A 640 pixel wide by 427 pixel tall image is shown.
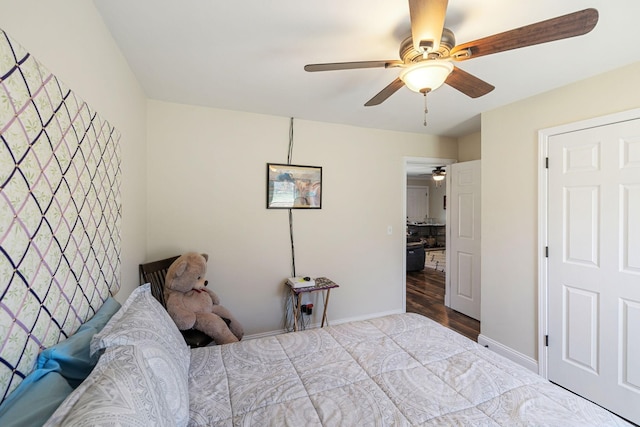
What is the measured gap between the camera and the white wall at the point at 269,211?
8.40ft

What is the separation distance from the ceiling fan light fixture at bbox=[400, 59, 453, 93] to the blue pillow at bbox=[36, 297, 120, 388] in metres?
1.77

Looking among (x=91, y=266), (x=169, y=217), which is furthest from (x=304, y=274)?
(x=91, y=266)

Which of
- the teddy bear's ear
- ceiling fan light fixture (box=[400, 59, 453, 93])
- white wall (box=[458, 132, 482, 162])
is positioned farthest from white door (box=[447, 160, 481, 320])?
the teddy bear's ear

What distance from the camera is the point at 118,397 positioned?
69 centimetres

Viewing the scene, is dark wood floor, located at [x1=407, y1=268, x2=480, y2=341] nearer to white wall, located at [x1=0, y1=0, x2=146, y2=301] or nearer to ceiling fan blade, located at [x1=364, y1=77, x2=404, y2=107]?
ceiling fan blade, located at [x1=364, y1=77, x2=404, y2=107]

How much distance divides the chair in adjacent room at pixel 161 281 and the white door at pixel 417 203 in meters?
7.79

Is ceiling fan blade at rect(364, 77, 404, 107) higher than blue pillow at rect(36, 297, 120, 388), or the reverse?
ceiling fan blade at rect(364, 77, 404, 107)

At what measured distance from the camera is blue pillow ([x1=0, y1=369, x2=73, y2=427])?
66cm

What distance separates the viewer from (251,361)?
145 cm

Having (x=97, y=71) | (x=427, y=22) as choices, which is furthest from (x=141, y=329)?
(x=427, y=22)

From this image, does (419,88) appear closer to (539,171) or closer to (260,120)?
(539,171)

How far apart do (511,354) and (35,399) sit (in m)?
3.19

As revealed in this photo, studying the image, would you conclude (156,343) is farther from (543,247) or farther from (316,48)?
(543,247)

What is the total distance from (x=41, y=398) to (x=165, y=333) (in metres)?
0.54
